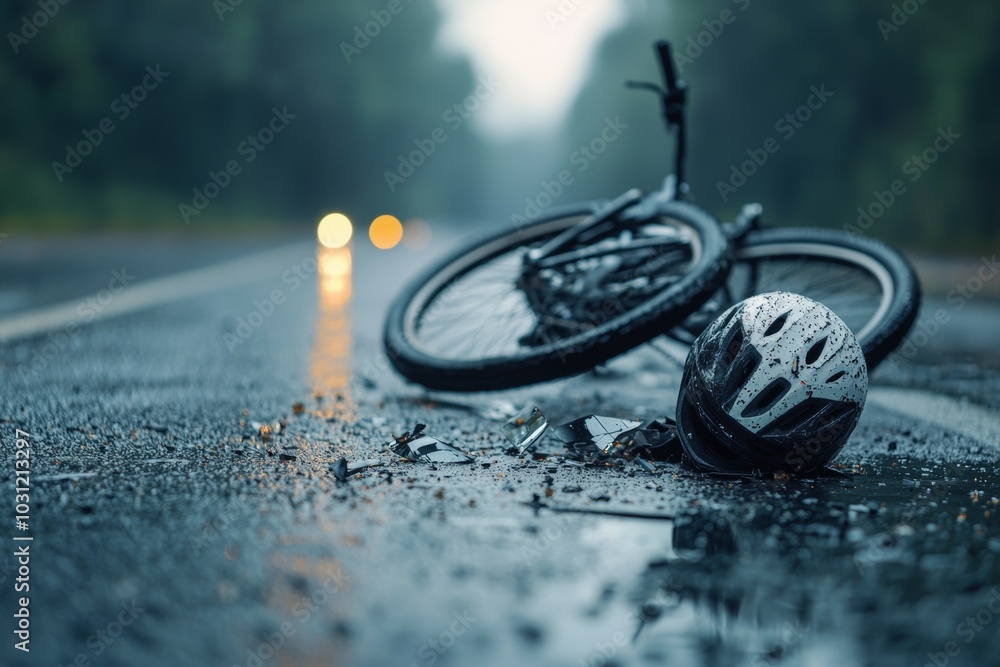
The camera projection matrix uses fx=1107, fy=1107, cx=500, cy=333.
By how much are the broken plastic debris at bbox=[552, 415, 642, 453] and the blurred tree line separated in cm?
2111

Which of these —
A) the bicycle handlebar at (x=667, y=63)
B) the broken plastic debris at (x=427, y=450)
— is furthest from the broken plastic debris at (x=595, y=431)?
the bicycle handlebar at (x=667, y=63)

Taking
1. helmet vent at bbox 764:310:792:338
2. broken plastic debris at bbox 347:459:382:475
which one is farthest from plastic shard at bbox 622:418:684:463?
broken plastic debris at bbox 347:459:382:475

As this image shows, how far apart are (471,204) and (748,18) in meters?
93.8

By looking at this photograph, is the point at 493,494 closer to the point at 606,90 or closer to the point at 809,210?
the point at 809,210

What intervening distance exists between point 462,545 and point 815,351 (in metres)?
1.56

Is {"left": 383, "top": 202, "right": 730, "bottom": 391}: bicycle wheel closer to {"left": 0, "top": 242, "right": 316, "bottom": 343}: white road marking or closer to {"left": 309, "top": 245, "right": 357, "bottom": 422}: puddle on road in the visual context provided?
{"left": 309, "top": 245, "right": 357, "bottom": 422}: puddle on road

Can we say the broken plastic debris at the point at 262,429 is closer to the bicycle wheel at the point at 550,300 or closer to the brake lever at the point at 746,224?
the bicycle wheel at the point at 550,300

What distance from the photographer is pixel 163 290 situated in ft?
42.5

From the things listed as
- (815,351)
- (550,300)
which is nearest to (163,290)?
(550,300)

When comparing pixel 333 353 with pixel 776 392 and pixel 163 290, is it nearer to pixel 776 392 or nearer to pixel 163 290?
pixel 776 392

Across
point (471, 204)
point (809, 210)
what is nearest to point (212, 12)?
point (809, 210)

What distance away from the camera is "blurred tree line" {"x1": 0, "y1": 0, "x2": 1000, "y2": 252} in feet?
87.5

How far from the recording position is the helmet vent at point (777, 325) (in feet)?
12.7

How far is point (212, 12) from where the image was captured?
135 ft
